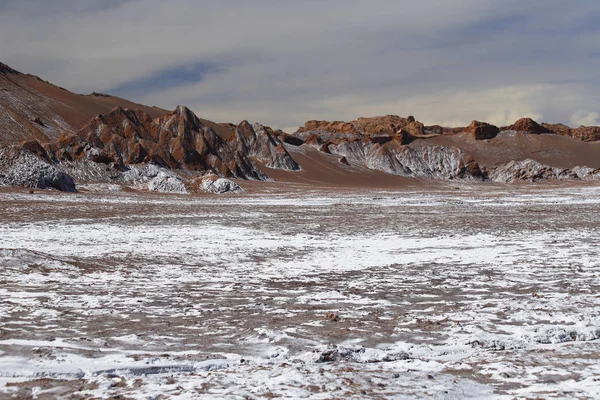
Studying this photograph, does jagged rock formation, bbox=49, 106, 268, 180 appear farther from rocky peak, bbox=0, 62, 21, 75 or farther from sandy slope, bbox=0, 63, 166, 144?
rocky peak, bbox=0, 62, 21, 75

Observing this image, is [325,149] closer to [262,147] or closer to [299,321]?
[262,147]

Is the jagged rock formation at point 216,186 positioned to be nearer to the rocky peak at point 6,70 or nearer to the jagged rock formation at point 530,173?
the rocky peak at point 6,70

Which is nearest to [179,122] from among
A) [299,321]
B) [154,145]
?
[154,145]

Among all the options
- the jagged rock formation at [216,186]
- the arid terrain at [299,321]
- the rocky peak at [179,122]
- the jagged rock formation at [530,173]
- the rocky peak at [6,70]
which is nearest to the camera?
the arid terrain at [299,321]

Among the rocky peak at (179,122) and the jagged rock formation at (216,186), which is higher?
the rocky peak at (179,122)

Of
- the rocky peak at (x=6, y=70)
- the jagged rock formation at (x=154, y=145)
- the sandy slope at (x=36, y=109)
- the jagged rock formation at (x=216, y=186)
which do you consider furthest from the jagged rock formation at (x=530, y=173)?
the rocky peak at (x=6, y=70)

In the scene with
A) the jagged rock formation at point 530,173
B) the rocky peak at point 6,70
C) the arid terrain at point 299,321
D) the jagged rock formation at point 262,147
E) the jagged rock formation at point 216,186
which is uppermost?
the rocky peak at point 6,70

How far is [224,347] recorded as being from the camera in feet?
19.8

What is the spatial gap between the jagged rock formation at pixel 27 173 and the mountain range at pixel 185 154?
0.28 feet

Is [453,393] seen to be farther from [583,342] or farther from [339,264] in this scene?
[339,264]

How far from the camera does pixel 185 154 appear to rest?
9950 centimetres

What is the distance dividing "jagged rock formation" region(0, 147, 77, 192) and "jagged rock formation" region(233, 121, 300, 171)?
84106 millimetres

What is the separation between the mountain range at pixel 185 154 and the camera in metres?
64.3

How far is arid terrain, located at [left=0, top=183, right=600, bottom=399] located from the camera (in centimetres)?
497
